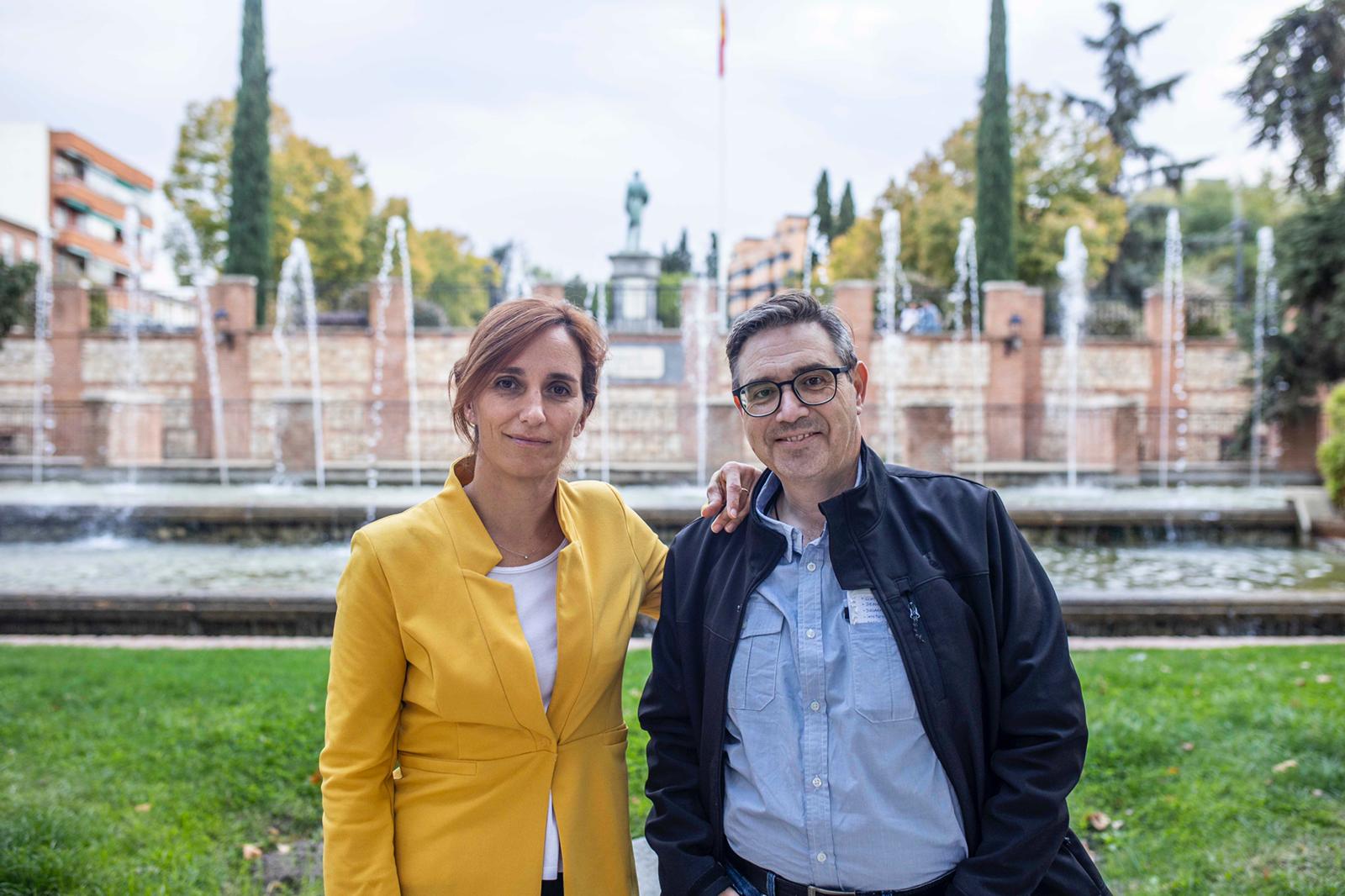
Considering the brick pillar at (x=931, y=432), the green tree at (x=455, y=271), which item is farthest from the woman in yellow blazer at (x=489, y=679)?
the green tree at (x=455, y=271)

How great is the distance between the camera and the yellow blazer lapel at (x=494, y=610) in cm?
193

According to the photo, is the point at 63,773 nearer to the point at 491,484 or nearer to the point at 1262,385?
the point at 491,484

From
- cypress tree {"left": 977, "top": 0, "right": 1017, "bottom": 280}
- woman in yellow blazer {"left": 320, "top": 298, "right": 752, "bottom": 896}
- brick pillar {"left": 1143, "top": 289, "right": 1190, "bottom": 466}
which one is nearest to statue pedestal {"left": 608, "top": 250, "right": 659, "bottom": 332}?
cypress tree {"left": 977, "top": 0, "right": 1017, "bottom": 280}

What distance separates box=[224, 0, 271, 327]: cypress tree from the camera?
2756 cm

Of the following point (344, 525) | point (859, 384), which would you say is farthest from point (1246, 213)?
point (859, 384)

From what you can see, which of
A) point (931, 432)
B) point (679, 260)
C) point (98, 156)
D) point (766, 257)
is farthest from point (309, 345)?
point (766, 257)

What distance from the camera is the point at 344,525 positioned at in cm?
1019

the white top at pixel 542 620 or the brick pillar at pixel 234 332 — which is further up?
the brick pillar at pixel 234 332

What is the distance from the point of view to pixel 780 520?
215 centimetres

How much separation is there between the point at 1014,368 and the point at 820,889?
23185 millimetres

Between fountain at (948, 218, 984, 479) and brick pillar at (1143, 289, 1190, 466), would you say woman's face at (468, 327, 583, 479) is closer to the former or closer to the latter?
fountain at (948, 218, 984, 479)

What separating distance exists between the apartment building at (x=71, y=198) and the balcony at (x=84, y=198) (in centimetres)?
4

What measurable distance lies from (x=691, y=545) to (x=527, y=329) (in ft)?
2.15

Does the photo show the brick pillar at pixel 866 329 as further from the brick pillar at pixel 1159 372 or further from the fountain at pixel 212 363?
the fountain at pixel 212 363
